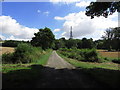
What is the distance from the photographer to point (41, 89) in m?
5.94

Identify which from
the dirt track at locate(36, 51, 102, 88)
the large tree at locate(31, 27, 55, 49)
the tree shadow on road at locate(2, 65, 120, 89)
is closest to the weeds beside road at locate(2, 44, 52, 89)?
the tree shadow on road at locate(2, 65, 120, 89)

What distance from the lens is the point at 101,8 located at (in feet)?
42.1

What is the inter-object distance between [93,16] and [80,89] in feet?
35.6

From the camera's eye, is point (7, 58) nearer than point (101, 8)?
No

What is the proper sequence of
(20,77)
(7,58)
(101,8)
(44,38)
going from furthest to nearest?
(44,38) → (7,58) → (101,8) → (20,77)

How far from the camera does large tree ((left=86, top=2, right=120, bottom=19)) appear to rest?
40.7 ft

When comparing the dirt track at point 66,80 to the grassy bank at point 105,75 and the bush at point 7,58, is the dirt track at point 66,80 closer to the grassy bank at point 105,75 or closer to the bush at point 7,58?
the grassy bank at point 105,75

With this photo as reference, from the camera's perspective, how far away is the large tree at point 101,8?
12.4 meters

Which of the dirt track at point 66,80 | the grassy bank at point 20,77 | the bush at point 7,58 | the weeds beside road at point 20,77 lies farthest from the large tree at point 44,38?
the dirt track at point 66,80

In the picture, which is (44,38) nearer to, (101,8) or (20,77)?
(101,8)

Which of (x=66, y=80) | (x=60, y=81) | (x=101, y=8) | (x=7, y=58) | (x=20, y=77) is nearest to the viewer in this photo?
(x=60, y=81)

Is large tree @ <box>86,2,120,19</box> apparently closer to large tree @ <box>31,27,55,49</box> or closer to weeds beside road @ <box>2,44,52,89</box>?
weeds beside road @ <box>2,44,52,89</box>

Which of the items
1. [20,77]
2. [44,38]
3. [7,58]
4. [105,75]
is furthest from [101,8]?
[44,38]

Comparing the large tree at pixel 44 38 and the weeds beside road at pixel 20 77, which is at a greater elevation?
the large tree at pixel 44 38
